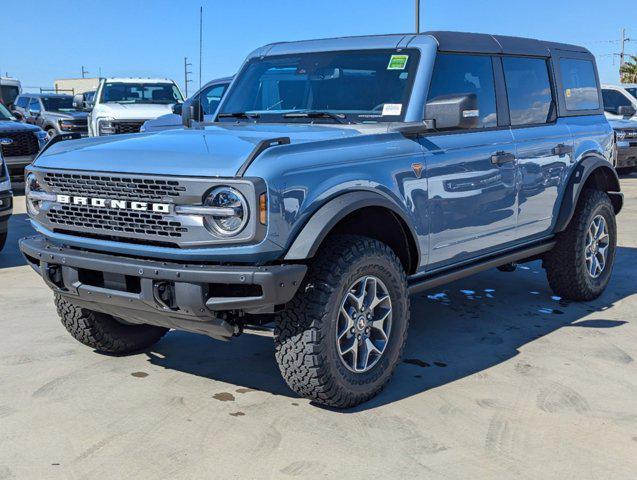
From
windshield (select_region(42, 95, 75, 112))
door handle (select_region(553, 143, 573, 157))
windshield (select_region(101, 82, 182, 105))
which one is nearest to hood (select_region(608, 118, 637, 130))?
windshield (select_region(101, 82, 182, 105))

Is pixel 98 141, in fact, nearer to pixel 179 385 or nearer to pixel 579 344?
pixel 179 385

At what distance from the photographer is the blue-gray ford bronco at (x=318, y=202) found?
3617 millimetres

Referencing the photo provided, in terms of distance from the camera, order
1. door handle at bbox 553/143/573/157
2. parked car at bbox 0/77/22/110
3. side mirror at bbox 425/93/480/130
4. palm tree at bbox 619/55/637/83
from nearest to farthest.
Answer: side mirror at bbox 425/93/480/130
door handle at bbox 553/143/573/157
parked car at bbox 0/77/22/110
palm tree at bbox 619/55/637/83

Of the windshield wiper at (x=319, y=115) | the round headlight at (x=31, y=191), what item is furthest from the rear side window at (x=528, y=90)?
the round headlight at (x=31, y=191)

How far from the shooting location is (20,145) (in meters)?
13.1

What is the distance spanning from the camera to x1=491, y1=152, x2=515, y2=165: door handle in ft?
16.3

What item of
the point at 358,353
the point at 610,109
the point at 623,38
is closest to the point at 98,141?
the point at 358,353

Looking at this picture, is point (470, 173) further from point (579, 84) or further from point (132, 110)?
point (132, 110)

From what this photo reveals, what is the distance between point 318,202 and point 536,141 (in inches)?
88.6

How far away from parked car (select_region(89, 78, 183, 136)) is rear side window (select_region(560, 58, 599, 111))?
1038 centimetres

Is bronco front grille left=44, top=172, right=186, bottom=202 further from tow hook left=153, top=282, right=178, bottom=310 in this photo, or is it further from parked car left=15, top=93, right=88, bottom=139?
parked car left=15, top=93, right=88, bottom=139

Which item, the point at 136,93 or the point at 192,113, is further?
the point at 136,93

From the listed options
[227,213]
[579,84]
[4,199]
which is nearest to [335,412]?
[227,213]

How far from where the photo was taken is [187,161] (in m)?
3.68
